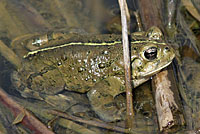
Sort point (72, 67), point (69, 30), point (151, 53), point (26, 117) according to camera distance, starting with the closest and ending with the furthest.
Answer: point (26, 117), point (151, 53), point (72, 67), point (69, 30)

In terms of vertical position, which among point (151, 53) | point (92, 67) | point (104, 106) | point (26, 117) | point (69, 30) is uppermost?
point (69, 30)

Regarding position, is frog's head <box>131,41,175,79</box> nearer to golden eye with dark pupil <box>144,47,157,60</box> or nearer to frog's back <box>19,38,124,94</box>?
golden eye with dark pupil <box>144,47,157,60</box>

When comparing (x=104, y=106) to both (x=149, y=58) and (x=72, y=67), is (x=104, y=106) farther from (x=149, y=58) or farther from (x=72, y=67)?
(x=149, y=58)

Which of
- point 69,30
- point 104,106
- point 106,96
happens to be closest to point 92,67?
point 106,96

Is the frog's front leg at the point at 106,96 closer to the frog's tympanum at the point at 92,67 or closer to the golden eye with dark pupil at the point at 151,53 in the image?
the frog's tympanum at the point at 92,67

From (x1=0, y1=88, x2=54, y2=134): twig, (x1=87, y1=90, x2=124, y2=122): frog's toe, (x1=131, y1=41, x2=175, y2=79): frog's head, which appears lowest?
(x1=87, y1=90, x2=124, y2=122): frog's toe

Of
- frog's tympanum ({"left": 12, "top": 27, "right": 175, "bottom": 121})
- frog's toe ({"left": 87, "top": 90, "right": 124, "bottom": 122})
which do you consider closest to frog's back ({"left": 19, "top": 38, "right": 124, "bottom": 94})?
frog's tympanum ({"left": 12, "top": 27, "right": 175, "bottom": 121})

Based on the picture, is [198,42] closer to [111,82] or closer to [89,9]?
[111,82]

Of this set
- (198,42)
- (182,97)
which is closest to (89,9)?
(198,42)
